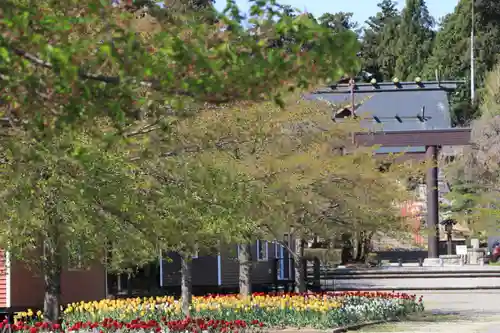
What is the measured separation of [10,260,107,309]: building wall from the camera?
21.3m

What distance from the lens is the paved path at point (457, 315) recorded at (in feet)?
64.1

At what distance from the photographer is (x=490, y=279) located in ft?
130

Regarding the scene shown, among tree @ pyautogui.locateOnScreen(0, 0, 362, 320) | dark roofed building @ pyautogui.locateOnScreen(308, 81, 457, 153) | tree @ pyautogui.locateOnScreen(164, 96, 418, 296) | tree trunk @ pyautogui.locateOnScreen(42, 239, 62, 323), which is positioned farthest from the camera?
dark roofed building @ pyautogui.locateOnScreen(308, 81, 457, 153)

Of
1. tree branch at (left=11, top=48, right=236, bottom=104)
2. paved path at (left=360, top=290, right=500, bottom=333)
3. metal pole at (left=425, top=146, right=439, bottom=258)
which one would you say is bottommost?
paved path at (left=360, top=290, right=500, bottom=333)

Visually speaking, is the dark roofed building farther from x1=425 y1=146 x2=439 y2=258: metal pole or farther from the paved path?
the paved path

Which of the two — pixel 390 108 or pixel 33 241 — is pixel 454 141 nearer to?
pixel 390 108

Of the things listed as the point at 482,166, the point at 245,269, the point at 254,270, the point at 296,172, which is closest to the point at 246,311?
the point at 296,172

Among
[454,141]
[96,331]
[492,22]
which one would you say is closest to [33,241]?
[96,331]

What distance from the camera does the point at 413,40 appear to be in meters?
87.3

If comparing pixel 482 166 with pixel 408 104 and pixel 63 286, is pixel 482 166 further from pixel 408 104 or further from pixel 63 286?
pixel 63 286

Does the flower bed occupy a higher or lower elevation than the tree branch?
lower

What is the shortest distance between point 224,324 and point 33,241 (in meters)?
2.89

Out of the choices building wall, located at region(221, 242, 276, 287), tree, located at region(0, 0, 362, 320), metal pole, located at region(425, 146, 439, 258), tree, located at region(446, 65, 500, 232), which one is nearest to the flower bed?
building wall, located at region(221, 242, 276, 287)

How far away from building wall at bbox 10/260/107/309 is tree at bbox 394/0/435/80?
5981 cm
